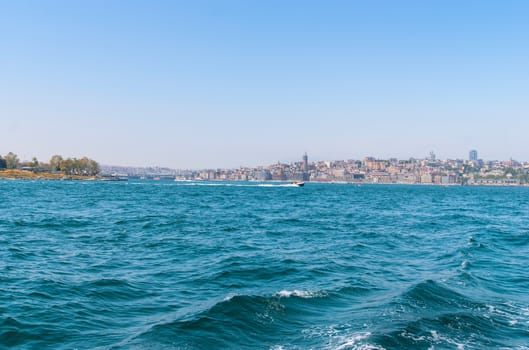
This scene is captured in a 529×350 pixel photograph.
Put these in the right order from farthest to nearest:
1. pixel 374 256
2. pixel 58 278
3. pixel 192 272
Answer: pixel 374 256 → pixel 192 272 → pixel 58 278

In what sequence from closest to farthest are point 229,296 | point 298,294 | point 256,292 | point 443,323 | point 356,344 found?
point 356,344
point 443,323
point 229,296
point 298,294
point 256,292

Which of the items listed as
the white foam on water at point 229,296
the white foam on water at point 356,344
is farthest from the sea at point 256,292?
the white foam on water at point 229,296

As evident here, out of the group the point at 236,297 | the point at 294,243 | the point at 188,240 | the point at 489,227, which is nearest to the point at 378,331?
the point at 236,297

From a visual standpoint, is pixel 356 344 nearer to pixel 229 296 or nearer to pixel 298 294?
pixel 298 294

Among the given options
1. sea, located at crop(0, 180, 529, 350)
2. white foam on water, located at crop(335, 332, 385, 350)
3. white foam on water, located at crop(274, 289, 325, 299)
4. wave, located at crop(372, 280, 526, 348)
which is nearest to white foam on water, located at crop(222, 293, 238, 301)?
sea, located at crop(0, 180, 529, 350)

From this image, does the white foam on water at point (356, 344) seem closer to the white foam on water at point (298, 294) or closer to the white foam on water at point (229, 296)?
the white foam on water at point (298, 294)

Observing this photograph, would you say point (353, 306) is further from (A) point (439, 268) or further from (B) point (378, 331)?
(A) point (439, 268)

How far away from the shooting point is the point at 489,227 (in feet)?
143

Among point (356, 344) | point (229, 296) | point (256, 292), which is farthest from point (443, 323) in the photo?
point (229, 296)

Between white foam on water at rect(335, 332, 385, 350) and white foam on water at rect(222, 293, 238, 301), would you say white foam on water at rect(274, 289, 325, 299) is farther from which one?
white foam on water at rect(335, 332, 385, 350)

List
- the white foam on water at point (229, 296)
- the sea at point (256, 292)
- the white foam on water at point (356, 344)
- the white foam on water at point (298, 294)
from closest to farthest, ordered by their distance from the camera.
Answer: the white foam on water at point (356, 344) → the sea at point (256, 292) → the white foam on water at point (229, 296) → the white foam on water at point (298, 294)

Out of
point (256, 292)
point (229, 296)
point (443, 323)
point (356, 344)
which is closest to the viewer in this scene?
point (356, 344)

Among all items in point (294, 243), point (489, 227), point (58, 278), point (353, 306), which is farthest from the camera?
point (489, 227)

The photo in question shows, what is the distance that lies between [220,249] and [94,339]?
47.9 ft
